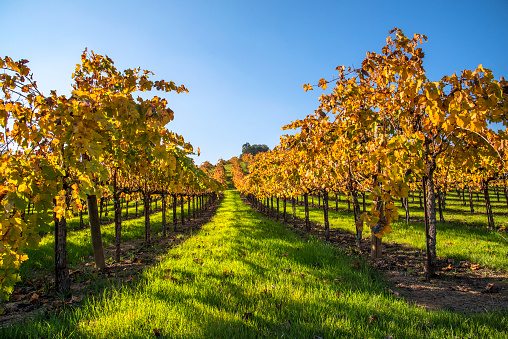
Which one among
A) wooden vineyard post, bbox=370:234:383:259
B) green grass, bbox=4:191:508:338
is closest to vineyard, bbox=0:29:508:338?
green grass, bbox=4:191:508:338

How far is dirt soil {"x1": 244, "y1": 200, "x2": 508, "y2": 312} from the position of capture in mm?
4559

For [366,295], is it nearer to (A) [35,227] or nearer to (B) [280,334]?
(B) [280,334]

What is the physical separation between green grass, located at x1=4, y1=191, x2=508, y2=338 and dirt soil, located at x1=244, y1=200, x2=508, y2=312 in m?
0.78

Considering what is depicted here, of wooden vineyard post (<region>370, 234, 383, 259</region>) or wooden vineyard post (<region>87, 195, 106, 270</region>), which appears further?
wooden vineyard post (<region>370, 234, 383, 259</region>)

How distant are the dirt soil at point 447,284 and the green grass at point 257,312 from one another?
0.78 metres

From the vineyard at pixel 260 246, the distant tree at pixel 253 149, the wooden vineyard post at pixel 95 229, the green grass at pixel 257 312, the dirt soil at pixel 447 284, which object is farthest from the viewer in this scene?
the distant tree at pixel 253 149

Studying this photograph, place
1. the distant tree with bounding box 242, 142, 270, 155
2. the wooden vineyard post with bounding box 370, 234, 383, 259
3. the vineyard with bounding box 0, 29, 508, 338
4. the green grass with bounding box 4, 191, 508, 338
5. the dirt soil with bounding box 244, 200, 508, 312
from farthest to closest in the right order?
the distant tree with bounding box 242, 142, 270, 155
the wooden vineyard post with bounding box 370, 234, 383, 259
the dirt soil with bounding box 244, 200, 508, 312
the green grass with bounding box 4, 191, 508, 338
the vineyard with bounding box 0, 29, 508, 338

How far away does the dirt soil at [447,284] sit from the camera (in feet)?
15.0

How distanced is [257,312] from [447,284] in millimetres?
4990

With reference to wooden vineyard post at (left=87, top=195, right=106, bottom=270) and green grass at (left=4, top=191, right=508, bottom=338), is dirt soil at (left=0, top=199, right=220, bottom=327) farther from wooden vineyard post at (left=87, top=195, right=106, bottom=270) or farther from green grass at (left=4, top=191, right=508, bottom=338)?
green grass at (left=4, top=191, right=508, bottom=338)

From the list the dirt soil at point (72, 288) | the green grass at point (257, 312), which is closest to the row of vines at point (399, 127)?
the green grass at point (257, 312)

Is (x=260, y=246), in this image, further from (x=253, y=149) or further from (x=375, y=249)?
(x=253, y=149)

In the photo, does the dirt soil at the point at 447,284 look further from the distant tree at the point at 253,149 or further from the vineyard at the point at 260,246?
the distant tree at the point at 253,149

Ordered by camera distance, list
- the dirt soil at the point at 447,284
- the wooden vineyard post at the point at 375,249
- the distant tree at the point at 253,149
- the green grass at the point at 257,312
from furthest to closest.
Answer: the distant tree at the point at 253,149
the wooden vineyard post at the point at 375,249
the dirt soil at the point at 447,284
the green grass at the point at 257,312
